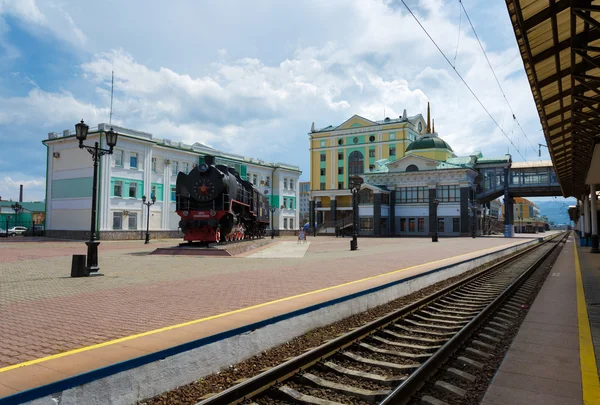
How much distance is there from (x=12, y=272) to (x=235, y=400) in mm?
12270

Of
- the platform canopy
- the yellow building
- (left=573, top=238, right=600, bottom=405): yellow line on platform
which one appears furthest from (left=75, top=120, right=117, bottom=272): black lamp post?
the yellow building

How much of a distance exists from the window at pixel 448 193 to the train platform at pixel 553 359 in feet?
154

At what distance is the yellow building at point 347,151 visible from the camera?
6944 centimetres

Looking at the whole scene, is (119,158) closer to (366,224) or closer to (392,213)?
(366,224)

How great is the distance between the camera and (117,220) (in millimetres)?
40406

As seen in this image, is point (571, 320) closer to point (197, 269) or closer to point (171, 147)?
point (197, 269)

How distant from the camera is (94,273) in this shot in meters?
12.3

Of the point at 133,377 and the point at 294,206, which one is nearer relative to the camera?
the point at 133,377

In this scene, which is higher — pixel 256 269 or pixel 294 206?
pixel 294 206

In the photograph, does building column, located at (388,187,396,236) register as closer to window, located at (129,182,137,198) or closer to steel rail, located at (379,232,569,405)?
window, located at (129,182,137,198)

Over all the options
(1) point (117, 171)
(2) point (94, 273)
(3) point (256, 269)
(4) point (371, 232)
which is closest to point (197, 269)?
(3) point (256, 269)

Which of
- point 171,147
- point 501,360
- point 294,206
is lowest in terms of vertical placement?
point 501,360

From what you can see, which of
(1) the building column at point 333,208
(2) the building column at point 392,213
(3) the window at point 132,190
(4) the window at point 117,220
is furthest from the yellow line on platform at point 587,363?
(1) the building column at point 333,208

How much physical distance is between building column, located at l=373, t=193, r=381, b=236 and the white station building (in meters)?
25.3
